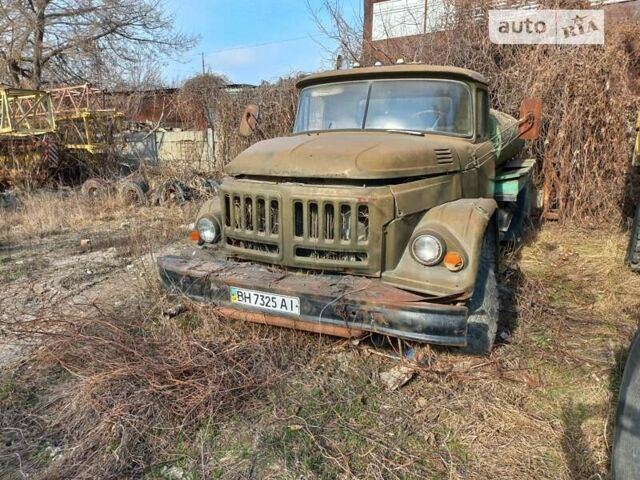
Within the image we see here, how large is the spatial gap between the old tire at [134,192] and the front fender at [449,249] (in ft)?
26.9

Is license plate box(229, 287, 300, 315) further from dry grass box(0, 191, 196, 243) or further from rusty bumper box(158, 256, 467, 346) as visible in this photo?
dry grass box(0, 191, 196, 243)

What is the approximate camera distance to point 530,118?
184 inches

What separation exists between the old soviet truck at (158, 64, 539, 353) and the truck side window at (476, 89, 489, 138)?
1.37 feet

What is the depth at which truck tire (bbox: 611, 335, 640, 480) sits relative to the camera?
191cm

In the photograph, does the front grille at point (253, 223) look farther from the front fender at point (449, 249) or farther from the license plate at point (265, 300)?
the front fender at point (449, 249)

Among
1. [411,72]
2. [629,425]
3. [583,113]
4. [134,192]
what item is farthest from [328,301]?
[134,192]

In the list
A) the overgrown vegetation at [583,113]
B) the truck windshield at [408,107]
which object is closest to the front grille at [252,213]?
the truck windshield at [408,107]

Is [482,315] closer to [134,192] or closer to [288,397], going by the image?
[288,397]

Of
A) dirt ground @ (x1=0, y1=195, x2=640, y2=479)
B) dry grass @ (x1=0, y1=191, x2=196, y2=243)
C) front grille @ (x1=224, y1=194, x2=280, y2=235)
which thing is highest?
front grille @ (x1=224, y1=194, x2=280, y2=235)

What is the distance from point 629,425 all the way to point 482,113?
136 inches

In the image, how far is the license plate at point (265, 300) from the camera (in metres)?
3.22

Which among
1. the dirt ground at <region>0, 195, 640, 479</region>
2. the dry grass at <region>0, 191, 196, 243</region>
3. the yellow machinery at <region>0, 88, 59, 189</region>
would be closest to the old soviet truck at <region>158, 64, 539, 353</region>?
the dirt ground at <region>0, 195, 640, 479</region>

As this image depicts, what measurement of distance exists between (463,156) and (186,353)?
2700 mm

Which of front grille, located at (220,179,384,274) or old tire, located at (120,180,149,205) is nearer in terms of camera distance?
front grille, located at (220,179,384,274)
